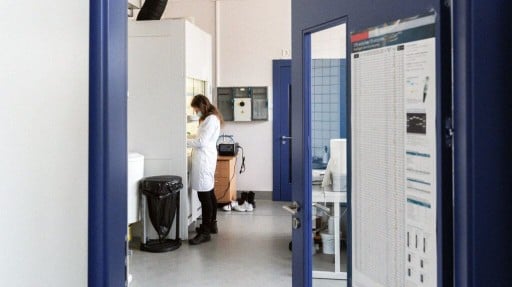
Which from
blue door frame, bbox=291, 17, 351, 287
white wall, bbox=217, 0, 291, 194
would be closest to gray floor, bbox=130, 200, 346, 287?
white wall, bbox=217, 0, 291, 194

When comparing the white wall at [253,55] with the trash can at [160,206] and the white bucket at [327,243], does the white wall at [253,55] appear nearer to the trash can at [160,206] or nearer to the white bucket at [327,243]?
the trash can at [160,206]

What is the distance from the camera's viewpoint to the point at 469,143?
3.62ft

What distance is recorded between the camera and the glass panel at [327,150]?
1.89m

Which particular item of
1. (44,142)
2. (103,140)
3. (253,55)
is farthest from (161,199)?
(44,142)

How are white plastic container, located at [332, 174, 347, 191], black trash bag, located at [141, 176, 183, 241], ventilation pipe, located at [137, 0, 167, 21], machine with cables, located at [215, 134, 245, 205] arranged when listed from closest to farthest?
white plastic container, located at [332, 174, 347, 191] → black trash bag, located at [141, 176, 183, 241] → ventilation pipe, located at [137, 0, 167, 21] → machine with cables, located at [215, 134, 245, 205]

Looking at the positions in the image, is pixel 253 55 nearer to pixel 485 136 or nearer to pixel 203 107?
pixel 203 107

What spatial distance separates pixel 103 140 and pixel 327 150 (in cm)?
122

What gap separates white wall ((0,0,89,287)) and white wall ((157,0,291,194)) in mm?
6482

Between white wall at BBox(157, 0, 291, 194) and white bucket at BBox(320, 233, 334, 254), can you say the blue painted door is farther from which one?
white bucket at BBox(320, 233, 334, 254)

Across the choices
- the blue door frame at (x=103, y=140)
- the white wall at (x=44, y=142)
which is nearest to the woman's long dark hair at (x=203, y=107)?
the blue door frame at (x=103, y=140)

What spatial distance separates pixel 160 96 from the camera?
528cm

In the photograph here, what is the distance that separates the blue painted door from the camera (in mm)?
7516

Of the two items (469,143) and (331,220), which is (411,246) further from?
(331,220)

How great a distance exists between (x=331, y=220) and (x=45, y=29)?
1.60 meters
